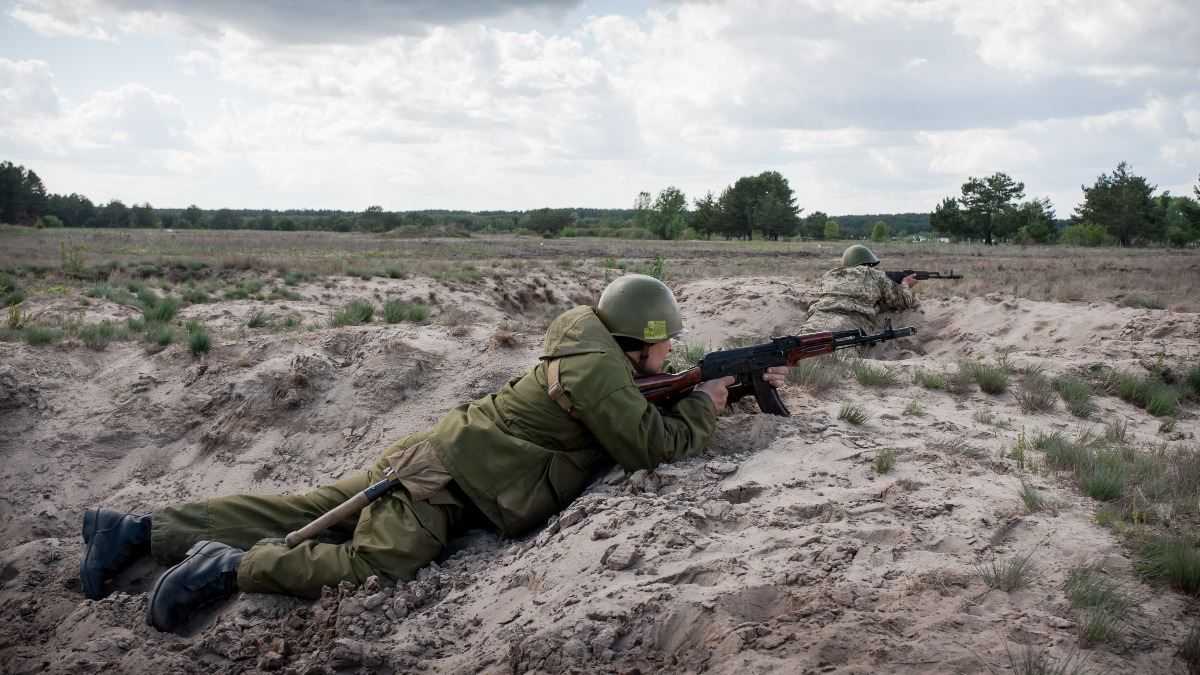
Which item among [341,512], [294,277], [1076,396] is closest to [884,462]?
[341,512]

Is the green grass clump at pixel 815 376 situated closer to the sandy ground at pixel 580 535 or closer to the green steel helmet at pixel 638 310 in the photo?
the sandy ground at pixel 580 535

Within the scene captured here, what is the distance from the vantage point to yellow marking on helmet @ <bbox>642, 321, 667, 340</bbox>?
430cm

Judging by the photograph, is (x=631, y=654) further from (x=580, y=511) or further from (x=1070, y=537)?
(x=1070, y=537)

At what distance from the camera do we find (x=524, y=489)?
13.6ft

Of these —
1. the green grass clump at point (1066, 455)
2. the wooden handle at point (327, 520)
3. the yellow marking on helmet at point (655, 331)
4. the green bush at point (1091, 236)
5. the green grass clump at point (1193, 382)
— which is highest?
the green bush at point (1091, 236)

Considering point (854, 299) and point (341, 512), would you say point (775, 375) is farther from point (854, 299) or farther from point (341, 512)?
point (854, 299)

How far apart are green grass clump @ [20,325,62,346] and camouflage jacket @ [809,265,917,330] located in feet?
30.5

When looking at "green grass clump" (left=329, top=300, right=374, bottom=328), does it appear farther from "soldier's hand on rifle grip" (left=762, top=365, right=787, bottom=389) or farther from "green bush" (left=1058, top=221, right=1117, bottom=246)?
"green bush" (left=1058, top=221, right=1117, bottom=246)

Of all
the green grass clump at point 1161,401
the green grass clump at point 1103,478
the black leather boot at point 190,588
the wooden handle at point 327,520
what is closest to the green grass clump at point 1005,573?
the green grass clump at point 1103,478

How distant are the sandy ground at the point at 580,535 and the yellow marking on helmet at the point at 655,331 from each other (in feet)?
2.35

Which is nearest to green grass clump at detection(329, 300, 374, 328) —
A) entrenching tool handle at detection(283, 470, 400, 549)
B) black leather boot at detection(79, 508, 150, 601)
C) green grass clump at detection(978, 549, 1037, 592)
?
black leather boot at detection(79, 508, 150, 601)

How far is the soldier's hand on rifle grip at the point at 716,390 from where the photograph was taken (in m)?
4.54

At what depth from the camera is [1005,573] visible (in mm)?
2955

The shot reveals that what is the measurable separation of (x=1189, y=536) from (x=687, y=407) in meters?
2.29
